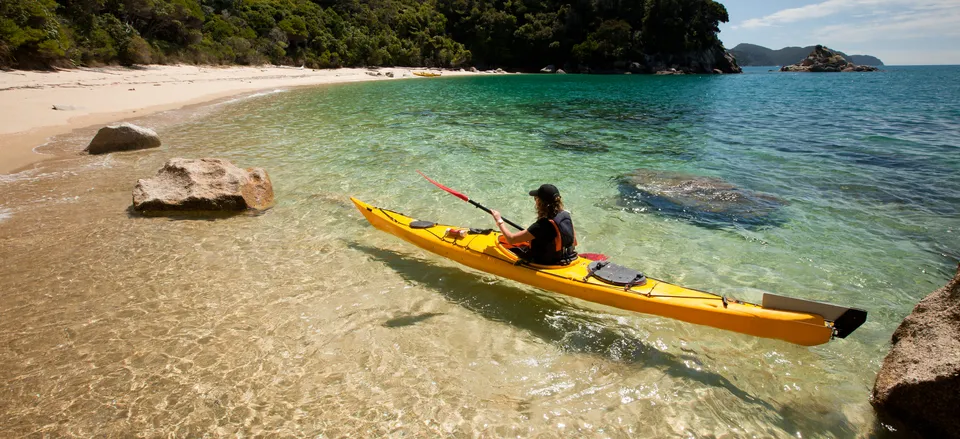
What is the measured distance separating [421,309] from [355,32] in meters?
61.1

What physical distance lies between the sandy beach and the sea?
8.43 ft

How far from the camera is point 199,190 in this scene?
23.1ft

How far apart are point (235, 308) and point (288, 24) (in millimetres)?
53002

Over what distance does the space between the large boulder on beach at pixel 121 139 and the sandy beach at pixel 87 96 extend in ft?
3.33

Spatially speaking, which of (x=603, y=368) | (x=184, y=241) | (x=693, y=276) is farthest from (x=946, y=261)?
(x=184, y=241)

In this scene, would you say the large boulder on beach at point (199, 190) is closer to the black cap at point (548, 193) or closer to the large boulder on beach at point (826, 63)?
the black cap at point (548, 193)

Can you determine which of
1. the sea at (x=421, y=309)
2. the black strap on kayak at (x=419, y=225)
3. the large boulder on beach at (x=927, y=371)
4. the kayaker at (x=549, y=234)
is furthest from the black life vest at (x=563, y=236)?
the large boulder on beach at (x=927, y=371)

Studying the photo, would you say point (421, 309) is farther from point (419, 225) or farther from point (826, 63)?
point (826, 63)

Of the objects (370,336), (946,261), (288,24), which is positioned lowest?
(370,336)

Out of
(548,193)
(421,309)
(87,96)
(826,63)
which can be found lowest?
(421,309)

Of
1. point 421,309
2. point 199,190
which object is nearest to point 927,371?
point 421,309

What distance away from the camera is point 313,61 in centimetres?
5025

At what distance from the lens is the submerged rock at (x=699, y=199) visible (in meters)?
7.36

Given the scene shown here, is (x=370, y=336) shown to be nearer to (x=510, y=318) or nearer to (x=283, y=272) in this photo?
(x=510, y=318)
